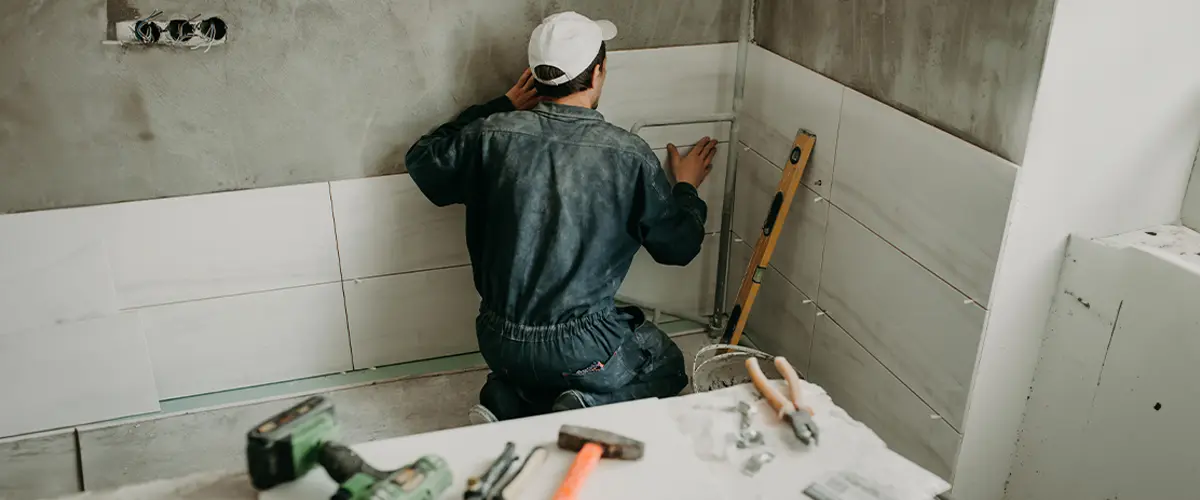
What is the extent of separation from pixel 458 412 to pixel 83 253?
104cm

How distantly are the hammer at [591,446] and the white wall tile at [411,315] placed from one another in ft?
4.29

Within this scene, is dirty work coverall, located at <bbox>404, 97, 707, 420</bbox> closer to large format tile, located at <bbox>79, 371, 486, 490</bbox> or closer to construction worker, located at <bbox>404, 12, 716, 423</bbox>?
construction worker, located at <bbox>404, 12, 716, 423</bbox>

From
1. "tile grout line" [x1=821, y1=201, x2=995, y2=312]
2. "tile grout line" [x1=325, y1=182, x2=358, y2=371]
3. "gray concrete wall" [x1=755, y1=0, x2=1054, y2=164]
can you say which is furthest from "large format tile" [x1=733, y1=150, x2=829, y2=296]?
"tile grout line" [x1=325, y1=182, x2=358, y2=371]

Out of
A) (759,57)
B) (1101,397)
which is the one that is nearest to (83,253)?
(759,57)

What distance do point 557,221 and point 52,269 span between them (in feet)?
4.26

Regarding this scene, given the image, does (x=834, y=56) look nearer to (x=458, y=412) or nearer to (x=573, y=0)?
(x=573, y=0)

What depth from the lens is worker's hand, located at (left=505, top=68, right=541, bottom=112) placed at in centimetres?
229

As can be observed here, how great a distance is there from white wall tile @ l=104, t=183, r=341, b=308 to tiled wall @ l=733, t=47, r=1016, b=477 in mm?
1267

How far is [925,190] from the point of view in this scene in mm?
1916

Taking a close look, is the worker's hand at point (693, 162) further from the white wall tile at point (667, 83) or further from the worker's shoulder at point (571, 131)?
the worker's shoulder at point (571, 131)

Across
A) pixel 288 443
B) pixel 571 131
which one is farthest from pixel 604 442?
pixel 571 131

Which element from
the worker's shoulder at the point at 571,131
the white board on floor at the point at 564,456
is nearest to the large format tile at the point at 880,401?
the worker's shoulder at the point at 571,131

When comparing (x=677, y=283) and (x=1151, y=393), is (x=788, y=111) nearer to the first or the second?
(x=677, y=283)

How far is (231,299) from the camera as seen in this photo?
241 centimetres
